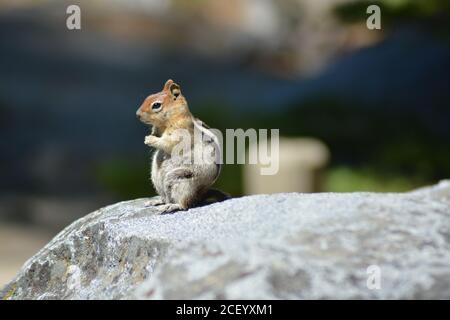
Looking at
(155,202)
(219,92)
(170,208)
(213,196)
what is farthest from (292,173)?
(219,92)

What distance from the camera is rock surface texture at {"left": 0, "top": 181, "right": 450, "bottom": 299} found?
450 centimetres

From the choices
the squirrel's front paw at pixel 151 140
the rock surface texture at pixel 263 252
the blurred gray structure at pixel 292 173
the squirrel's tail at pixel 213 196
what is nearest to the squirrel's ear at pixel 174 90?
the squirrel's front paw at pixel 151 140

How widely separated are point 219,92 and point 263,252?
15.5 m

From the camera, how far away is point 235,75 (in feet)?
72.6

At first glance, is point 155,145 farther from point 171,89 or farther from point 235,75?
point 235,75

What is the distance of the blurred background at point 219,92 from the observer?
42.8 feet

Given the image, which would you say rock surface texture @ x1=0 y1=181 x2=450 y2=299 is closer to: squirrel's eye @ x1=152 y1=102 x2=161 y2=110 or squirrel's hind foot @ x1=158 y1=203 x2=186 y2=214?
squirrel's hind foot @ x1=158 y1=203 x2=186 y2=214

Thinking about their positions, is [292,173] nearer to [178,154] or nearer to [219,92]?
[178,154]

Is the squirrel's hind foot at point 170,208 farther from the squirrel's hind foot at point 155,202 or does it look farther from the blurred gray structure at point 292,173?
the blurred gray structure at point 292,173

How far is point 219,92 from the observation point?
65.8 feet

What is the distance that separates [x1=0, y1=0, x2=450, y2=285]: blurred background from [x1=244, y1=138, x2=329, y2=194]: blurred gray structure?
0.02 m

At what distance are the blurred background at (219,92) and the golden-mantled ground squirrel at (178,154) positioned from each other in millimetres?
5590

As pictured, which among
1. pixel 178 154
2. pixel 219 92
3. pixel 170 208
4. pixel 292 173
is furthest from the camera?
pixel 219 92

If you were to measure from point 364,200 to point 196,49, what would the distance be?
19.1 m
